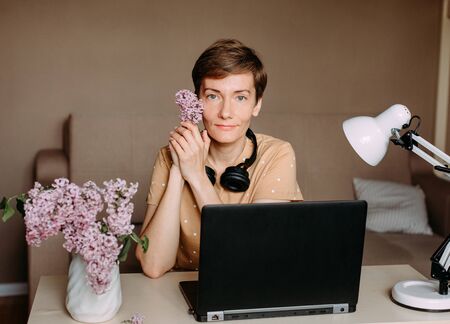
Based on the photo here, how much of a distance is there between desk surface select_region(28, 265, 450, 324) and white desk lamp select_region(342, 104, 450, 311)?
0.10 feet

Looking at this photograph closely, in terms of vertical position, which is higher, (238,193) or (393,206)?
(238,193)

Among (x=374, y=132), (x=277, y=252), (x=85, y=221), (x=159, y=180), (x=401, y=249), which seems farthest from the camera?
(x=401, y=249)

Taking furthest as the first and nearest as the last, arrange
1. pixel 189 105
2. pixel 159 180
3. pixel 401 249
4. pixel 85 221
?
1. pixel 401 249
2. pixel 159 180
3. pixel 189 105
4. pixel 85 221

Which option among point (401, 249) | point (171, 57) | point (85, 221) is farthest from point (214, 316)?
point (171, 57)

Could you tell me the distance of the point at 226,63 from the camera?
1999mm

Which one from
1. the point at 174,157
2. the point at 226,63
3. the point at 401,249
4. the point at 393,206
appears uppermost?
the point at 226,63

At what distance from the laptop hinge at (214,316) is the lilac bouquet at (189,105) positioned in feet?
1.80

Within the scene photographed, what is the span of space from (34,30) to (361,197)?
1729 millimetres

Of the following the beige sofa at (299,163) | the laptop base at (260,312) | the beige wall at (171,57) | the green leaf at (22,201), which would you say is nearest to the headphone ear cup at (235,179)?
the laptop base at (260,312)

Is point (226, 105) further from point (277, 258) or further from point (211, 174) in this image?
point (277, 258)

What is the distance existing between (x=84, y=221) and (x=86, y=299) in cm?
20

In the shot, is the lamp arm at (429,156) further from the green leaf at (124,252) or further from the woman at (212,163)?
the green leaf at (124,252)

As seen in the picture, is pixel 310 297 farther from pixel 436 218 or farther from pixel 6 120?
pixel 6 120

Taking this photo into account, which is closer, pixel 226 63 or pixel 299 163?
pixel 226 63
